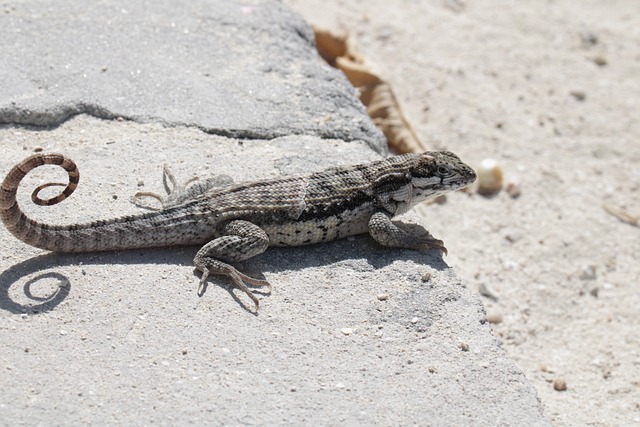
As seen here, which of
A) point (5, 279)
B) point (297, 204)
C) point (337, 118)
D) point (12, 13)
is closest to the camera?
point (5, 279)

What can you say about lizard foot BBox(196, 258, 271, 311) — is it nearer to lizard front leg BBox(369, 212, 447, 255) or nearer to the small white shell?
lizard front leg BBox(369, 212, 447, 255)

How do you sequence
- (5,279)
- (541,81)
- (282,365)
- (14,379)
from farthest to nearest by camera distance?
(541,81) < (5,279) < (282,365) < (14,379)

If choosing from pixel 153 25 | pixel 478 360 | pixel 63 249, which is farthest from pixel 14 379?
pixel 153 25

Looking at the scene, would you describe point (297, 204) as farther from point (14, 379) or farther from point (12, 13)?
point (12, 13)

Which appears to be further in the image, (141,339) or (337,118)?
(337,118)

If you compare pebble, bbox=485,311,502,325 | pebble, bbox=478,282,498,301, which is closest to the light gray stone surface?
pebble, bbox=485,311,502,325

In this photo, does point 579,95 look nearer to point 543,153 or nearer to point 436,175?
point 543,153

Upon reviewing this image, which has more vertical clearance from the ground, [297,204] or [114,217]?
[297,204]

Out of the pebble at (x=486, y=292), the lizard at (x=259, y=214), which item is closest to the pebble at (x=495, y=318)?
the pebble at (x=486, y=292)
